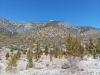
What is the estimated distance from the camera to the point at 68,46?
53.5m

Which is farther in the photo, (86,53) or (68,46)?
(86,53)

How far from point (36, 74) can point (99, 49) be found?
48728 millimetres

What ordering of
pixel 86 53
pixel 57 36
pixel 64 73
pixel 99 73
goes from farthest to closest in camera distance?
1. pixel 57 36
2. pixel 86 53
3. pixel 64 73
4. pixel 99 73

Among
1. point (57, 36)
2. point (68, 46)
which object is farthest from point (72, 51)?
point (57, 36)

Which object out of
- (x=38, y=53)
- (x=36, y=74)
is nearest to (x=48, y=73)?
(x=36, y=74)

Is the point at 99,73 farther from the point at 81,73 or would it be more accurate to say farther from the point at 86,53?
the point at 86,53

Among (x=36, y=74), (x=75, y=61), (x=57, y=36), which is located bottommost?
(x=36, y=74)

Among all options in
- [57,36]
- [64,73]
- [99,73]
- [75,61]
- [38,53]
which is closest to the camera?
[99,73]

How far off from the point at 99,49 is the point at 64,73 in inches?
1872

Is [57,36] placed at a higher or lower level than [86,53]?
higher

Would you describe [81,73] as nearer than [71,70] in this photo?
Yes

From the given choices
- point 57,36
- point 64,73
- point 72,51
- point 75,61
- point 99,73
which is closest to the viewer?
point 99,73

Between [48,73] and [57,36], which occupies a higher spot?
[57,36]

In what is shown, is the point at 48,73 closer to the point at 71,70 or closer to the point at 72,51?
the point at 71,70
